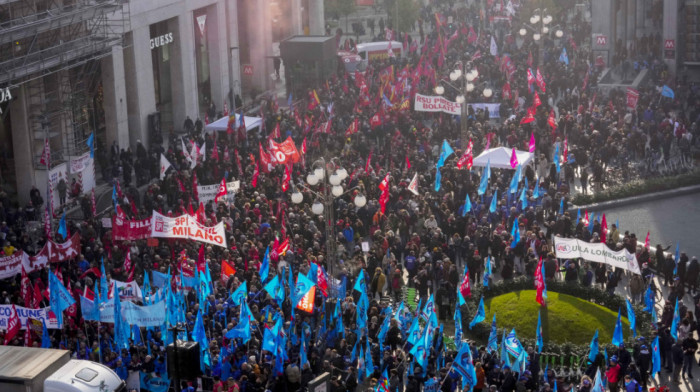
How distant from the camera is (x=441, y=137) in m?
45.4

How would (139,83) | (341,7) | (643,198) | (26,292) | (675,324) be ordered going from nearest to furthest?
(675,324)
(26,292)
(643,198)
(139,83)
(341,7)

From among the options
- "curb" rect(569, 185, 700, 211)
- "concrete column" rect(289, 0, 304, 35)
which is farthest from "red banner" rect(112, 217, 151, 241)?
"concrete column" rect(289, 0, 304, 35)

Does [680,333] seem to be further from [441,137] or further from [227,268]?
[441,137]

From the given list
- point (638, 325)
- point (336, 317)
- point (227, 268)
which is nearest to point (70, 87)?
point (227, 268)

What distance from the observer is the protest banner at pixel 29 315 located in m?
26.2

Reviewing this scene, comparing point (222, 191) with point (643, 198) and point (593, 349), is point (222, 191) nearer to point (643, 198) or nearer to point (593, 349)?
point (593, 349)

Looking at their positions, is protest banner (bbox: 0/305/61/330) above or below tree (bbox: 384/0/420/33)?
below

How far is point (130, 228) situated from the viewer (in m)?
31.8

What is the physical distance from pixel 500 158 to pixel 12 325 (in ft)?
61.7

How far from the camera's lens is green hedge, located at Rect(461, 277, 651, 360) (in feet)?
88.8

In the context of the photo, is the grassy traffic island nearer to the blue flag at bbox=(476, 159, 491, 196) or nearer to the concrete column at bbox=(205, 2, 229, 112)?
the blue flag at bbox=(476, 159, 491, 196)

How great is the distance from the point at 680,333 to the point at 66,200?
22702 millimetres

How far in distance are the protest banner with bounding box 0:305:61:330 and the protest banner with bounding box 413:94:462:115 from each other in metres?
20.7

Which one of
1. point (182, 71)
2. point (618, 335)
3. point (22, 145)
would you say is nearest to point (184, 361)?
point (618, 335)
